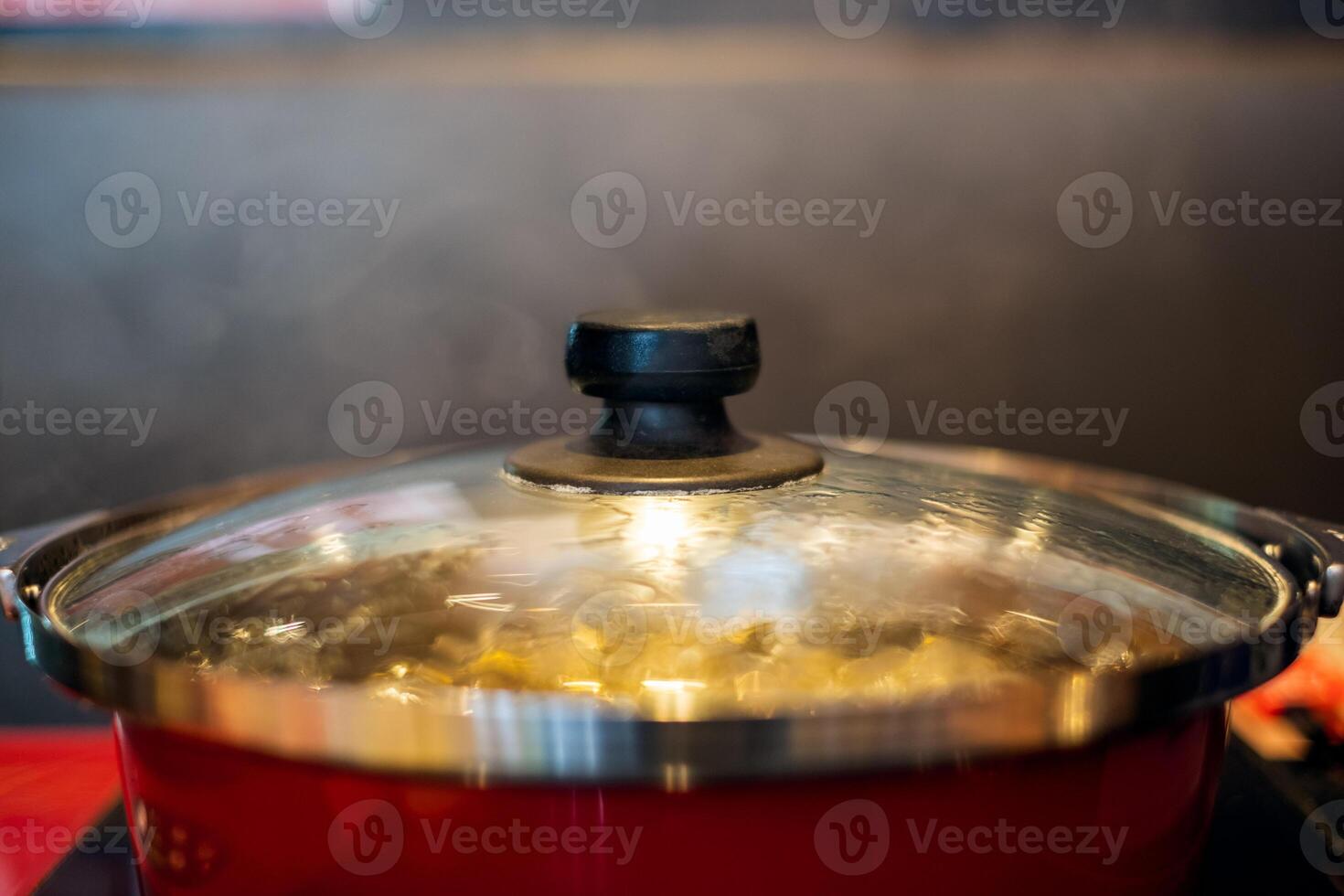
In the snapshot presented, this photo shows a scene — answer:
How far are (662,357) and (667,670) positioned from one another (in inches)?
10.3

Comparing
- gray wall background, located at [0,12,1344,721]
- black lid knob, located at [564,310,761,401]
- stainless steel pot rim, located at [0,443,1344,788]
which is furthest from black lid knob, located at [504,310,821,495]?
gray wall background, located at [0,12,1344,721]

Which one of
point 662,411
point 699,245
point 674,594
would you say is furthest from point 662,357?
point 699,245

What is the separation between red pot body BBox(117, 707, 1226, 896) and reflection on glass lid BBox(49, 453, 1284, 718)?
5 cm

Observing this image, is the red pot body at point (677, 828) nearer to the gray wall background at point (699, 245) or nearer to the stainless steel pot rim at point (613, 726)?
the stainless steel pot rim at point (613, 726)

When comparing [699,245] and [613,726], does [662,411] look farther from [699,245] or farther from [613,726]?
[699,245]

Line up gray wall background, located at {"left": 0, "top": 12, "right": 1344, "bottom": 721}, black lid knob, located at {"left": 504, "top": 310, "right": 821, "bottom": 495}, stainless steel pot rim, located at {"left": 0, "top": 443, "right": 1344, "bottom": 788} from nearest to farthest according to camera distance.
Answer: stainless steel pot rim, located at {"left": 0, "top": 443, "right": 1344, "bottom": 788}, black lid knob, located at {"left": 504, "top": 310, "right": 821, "bottom": 495}, gray wall background, located at {"left": 0, "top": 12, "right": 1344, "bottom": 721}

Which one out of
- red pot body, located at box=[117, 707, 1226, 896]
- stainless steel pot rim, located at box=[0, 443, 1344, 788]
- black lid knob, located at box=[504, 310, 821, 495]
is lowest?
red pot body, located at box=[117, 707, 1226, 896]

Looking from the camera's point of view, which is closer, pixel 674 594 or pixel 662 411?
pixel 674 594

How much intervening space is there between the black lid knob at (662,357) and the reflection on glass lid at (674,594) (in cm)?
8

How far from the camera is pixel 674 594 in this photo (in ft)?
1.99

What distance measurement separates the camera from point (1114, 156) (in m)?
1.39

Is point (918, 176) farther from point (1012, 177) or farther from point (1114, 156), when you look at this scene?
point (1114, 156)

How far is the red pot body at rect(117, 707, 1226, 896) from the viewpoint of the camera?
0.51 metres

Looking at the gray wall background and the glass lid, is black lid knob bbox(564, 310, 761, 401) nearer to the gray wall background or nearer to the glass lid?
the glass lid
